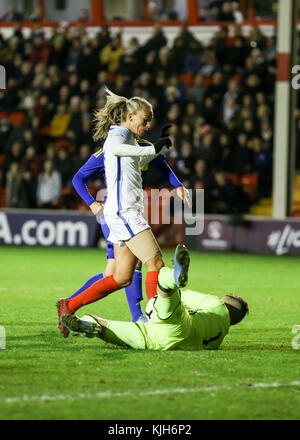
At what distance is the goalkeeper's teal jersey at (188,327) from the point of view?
263 inches

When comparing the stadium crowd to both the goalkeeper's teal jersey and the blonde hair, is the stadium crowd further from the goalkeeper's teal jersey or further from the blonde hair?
the goalkeeper's teal jersey

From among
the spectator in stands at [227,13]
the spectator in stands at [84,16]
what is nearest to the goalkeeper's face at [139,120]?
the spectator in stands at [227,13]

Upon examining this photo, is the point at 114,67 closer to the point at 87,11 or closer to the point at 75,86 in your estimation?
the point at 75,86

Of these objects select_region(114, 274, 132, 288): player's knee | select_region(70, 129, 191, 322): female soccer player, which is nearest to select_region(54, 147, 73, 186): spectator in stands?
select_region(70, 129, 191, 322): female soccer player

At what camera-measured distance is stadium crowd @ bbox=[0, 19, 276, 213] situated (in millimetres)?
17734

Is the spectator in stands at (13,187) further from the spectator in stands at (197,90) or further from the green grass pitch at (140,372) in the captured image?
the green grass pitch at (140,372)

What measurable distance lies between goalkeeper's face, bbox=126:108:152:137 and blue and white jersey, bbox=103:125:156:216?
0.22 ft

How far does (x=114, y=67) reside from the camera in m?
21.2

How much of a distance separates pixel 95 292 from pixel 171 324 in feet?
2.73

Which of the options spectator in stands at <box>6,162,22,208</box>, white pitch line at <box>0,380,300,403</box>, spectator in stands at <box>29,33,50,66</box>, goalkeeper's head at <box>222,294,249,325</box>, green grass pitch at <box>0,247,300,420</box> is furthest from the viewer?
spectator in stands at <box>29,33,50,66</box>

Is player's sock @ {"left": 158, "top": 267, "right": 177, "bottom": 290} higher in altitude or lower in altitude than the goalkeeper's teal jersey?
higher

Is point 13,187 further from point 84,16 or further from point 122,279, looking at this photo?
point 122,279

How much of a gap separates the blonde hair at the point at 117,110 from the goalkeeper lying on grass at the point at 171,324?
4.34 ft
